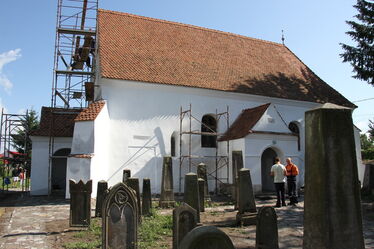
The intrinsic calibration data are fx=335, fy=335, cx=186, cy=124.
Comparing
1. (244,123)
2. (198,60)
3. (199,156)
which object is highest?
(198,60)

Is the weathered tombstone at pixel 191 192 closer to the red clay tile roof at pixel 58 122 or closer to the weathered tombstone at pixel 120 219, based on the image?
Answer: the weathered tombstone at pixel 120 219

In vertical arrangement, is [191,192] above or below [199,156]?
below

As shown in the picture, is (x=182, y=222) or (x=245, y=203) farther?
(x=245, y=203)

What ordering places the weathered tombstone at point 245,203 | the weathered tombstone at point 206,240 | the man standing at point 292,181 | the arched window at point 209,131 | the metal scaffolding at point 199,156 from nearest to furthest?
the weathered tombstone at point 206,240, the weathered tombstone at point 245,203, the man standing at point 292,181, the metal scaffolding at point 199,156, the arched window at point 209,131

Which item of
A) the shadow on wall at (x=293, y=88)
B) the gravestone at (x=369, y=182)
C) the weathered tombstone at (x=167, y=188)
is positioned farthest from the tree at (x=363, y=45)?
the weathered tombstone at (x=167, y=188)

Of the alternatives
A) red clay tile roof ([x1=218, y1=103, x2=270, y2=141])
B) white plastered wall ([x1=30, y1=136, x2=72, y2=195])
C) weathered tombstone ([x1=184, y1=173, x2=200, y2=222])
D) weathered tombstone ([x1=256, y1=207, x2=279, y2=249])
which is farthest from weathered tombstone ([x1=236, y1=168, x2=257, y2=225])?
white plastered wall ([x1=30, y1=136, x2=72, y2=195])

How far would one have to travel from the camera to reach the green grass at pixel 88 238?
6.86 meters

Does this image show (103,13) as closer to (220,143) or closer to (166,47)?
(166,47)

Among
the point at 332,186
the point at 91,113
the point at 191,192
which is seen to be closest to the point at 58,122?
the point at 91,113

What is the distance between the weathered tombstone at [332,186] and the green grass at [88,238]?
473cm

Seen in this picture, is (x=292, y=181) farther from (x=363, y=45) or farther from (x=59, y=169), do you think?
(x=59, y=169)

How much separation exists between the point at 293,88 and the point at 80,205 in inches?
628

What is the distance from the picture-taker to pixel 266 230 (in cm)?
599

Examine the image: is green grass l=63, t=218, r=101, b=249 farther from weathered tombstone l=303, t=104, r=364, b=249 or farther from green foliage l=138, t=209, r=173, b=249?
weathered tombstone l=303, t=104, r=364, b=249
